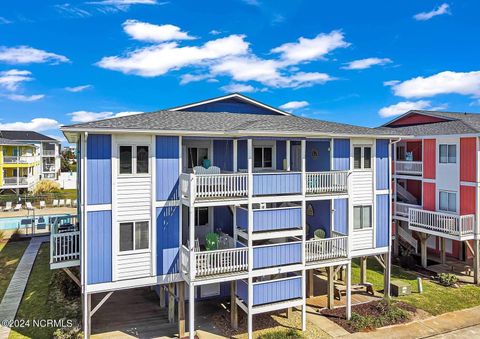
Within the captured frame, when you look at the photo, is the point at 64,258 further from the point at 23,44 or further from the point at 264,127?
the point at 23,44

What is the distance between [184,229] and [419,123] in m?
21.7

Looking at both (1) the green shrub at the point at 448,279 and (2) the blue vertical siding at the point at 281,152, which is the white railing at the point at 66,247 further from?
(1) the green shrub at the point at 448,279

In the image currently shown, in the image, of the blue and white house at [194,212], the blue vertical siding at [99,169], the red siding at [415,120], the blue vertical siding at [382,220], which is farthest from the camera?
the red siding at [415,120]

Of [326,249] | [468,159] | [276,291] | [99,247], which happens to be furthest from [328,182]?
[468,159]

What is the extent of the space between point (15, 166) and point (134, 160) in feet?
145

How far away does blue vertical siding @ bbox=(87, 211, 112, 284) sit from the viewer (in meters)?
12.3

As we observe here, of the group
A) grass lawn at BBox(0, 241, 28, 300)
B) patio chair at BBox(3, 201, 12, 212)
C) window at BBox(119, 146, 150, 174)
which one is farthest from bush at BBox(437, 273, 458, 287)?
patio chair at BBox(3, 201, 12, 212)

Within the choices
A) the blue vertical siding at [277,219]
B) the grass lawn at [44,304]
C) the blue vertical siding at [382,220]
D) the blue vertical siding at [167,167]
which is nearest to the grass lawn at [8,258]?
the grass lawn at [44,304]

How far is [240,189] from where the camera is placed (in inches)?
526

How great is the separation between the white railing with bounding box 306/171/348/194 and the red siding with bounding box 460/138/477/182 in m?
9.98

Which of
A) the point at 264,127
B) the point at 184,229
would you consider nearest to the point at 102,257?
the point at 184,229

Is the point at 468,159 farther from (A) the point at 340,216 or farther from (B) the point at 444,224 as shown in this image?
(A) the point at 340,216

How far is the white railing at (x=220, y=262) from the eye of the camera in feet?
41.1

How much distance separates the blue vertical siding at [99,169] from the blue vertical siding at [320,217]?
9.53m
